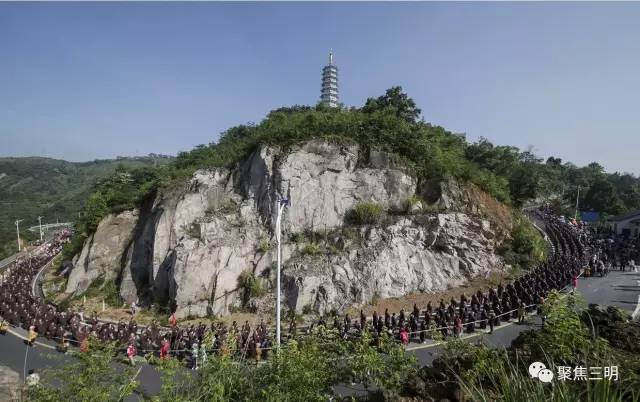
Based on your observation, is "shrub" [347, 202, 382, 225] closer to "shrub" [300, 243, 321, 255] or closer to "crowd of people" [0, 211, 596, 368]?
"shrub" [300, 243, 321, 255]

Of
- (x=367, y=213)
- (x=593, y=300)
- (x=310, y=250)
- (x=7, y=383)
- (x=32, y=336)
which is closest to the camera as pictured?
(x=7, y=383)

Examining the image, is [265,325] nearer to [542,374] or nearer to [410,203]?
[410,203]

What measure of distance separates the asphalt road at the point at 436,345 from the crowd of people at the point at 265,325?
0.58 metres

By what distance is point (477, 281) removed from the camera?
2562cm

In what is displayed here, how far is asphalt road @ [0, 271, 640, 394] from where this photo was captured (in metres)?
16.2

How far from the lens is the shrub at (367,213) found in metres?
27.0

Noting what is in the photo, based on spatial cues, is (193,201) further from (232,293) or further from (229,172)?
(232,293)

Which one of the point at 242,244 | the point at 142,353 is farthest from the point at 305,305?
the point at 142,353

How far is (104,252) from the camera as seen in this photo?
3084cm

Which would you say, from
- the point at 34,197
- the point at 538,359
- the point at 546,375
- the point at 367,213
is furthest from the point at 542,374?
the point at 34,197

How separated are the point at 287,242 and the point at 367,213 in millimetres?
5984

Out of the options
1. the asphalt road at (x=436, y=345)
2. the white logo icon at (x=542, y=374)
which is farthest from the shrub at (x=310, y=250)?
the white logo icon at (x=542, y=374)

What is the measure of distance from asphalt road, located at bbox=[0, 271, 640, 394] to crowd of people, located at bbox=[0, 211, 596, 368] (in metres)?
0.58

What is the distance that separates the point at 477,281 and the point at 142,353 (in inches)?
806
